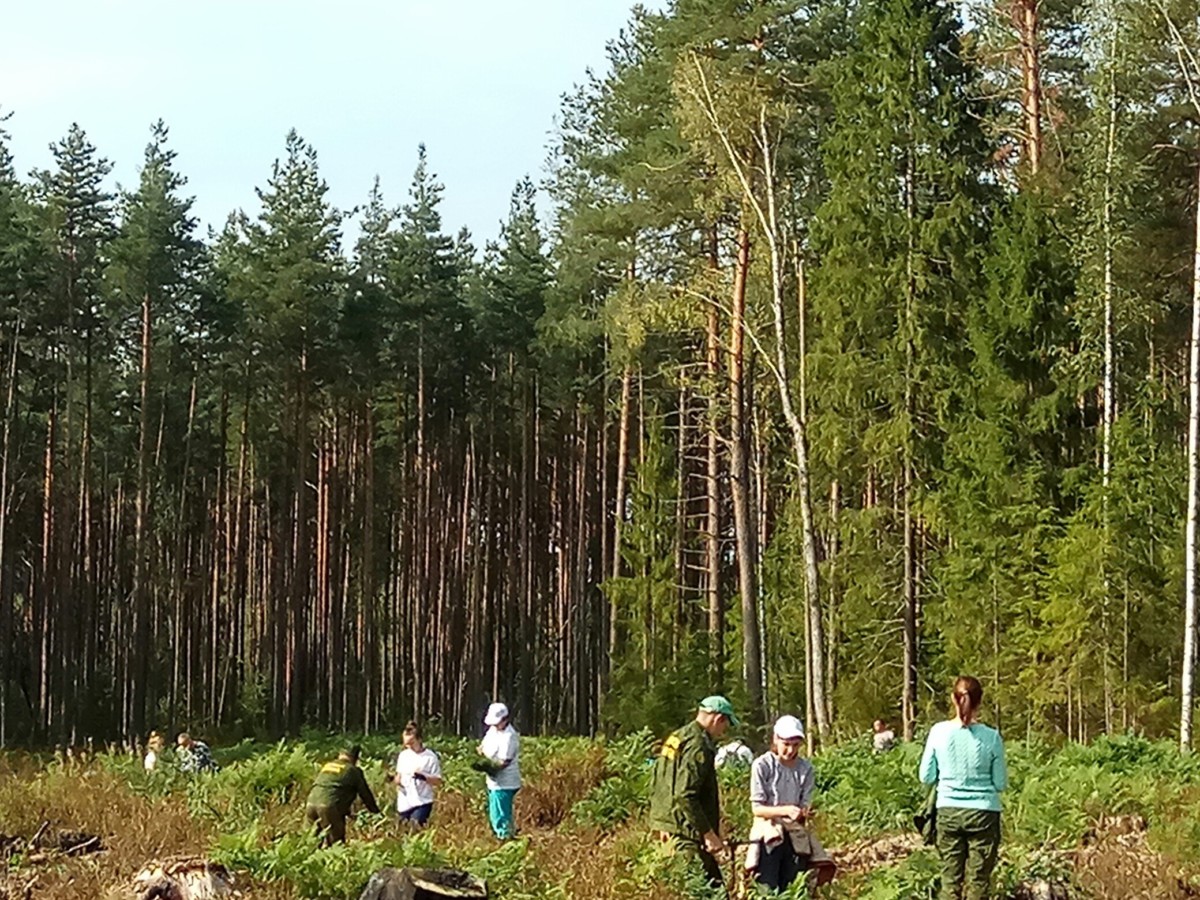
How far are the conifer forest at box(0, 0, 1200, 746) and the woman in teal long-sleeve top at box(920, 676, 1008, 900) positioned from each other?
39.3 feet

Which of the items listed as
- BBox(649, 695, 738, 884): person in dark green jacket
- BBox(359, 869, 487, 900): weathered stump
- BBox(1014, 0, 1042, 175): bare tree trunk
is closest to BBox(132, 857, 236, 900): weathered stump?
BBox(359, 869, 487, 900): weathered stump

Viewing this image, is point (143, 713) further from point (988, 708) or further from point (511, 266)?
point (988, 708)

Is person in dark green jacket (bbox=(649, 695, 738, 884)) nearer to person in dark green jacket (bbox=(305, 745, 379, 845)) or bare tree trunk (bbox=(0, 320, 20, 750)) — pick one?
person in dark green jacket (bbox=(305, 745, 379, 845))

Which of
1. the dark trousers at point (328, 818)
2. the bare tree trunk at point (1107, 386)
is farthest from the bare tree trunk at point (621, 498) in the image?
the dark trousers at point (328, 818)

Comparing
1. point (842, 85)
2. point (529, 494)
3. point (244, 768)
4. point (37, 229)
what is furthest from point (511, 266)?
point (244, 768)

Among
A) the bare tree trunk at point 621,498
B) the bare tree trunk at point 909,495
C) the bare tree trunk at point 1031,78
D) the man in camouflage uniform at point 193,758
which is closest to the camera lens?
the man in camouflage uniform at point 193,758

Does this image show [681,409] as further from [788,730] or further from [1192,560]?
[788,730]

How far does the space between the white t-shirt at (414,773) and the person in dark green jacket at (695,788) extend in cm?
554

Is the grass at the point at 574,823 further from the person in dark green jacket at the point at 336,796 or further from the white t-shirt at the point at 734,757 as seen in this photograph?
the white t-shirt at the point at 734,757

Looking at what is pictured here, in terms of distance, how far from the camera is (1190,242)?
30.8 meters

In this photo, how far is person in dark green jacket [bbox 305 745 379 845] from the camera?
46.4ft

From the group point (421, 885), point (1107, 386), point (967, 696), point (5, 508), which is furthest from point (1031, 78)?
point (5, 508)

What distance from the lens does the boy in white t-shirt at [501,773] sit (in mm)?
15242

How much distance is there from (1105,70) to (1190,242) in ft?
20.9
